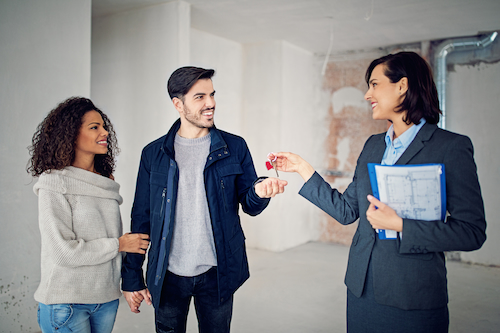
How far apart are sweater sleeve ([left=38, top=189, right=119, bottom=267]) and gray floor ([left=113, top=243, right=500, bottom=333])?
5.71ft

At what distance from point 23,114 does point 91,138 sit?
4.64 feet

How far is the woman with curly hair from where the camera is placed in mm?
1603

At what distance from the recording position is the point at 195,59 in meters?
5.25

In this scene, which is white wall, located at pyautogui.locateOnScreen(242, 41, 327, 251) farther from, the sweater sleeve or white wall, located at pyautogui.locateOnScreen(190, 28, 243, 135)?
the sweater sleeve

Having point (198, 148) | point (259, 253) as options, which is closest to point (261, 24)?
point (259, 253)

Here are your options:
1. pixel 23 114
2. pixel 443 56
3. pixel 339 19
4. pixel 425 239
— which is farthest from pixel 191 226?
pixel 443 56

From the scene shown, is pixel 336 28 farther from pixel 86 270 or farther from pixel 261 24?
pixel 86 270

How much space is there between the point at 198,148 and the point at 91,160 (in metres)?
0.49

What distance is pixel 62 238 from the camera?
1.59 m

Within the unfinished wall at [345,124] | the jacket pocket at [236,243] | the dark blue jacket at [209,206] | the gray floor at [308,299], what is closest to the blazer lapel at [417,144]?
the dark blue jacket at [209,206]

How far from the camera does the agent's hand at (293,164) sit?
1.73 metres

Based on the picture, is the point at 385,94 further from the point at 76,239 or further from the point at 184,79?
the point at 76,239

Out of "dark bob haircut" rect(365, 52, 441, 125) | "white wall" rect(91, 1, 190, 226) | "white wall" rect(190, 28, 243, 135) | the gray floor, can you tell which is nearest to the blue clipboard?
"dark bob haircut" rect(365, 52, 441, 125)

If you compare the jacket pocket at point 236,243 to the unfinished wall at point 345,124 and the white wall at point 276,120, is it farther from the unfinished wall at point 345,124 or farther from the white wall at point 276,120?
the unfinished wall at point 345,124
